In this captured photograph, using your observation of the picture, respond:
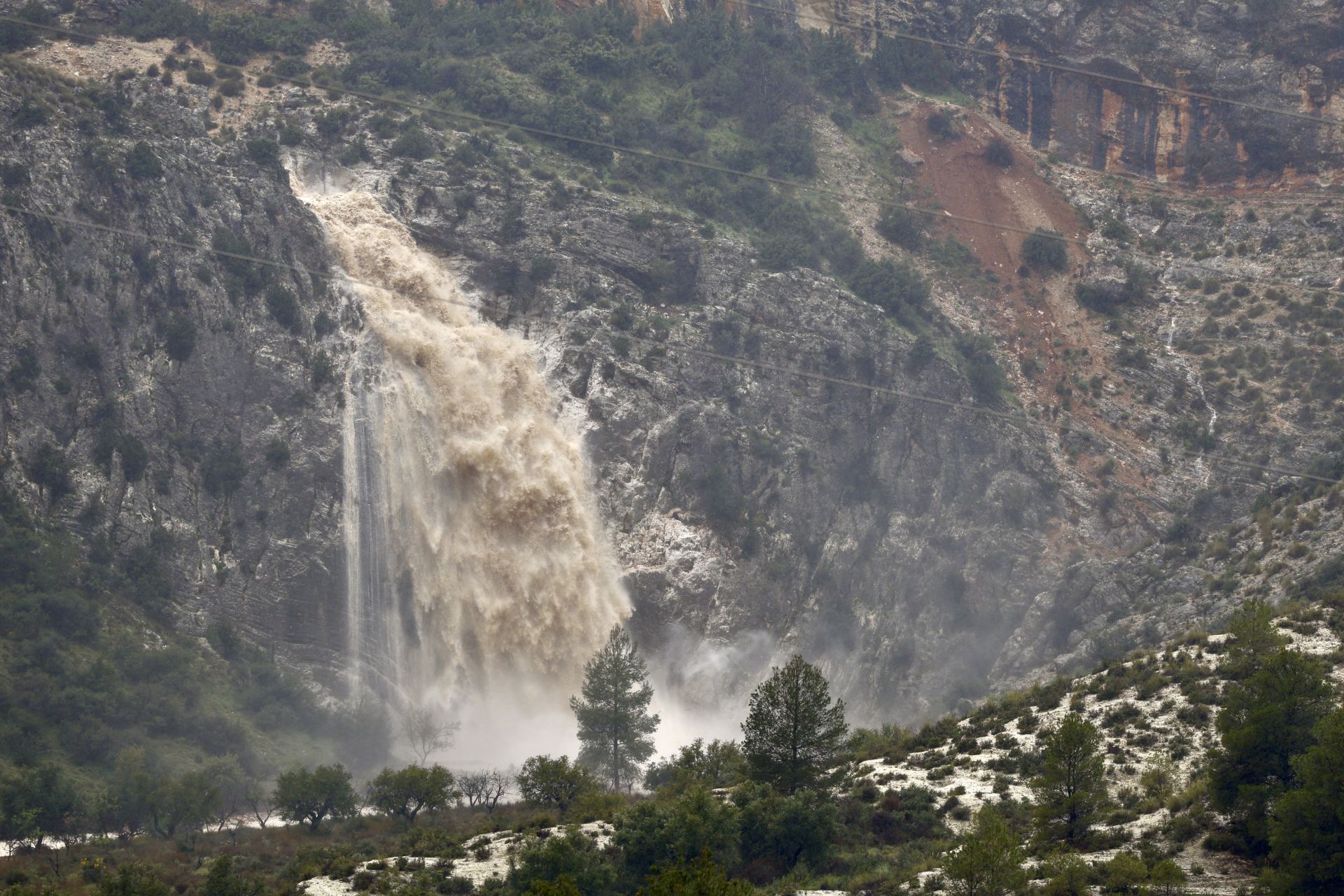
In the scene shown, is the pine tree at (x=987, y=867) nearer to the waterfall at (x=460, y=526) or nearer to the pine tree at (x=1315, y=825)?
the pine tree at (x=1315, y=825)

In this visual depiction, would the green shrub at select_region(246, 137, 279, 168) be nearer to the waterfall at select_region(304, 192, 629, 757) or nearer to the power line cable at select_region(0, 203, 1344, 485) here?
the waterfall at select_region(304, 192, 629, 757)

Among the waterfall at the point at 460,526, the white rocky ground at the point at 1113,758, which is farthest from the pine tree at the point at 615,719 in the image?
the white rocky ground at the point at 1113,758

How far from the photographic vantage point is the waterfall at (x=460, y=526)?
365 feet

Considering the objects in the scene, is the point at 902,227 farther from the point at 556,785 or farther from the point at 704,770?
the point at 556,785

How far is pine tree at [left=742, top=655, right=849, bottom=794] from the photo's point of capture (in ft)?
259

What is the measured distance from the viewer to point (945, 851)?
6688 cm

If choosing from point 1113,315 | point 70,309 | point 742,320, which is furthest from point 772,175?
point 70,309

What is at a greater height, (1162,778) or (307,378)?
(307,378)

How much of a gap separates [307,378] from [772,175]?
4576 centimetres

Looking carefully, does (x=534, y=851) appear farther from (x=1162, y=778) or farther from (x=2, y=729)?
(x=2, y=729)

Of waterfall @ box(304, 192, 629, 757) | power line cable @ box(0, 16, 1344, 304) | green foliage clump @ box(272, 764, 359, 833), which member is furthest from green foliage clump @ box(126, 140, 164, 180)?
green foliage clump @ box(272, 764, 359, 833)

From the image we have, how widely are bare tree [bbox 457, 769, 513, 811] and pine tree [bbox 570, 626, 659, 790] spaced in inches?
188

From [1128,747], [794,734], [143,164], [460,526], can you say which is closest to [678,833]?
[794,734]

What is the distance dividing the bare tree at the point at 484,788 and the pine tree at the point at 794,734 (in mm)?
18482
